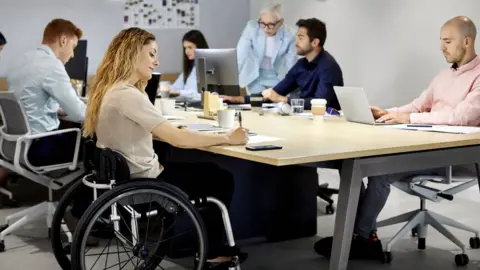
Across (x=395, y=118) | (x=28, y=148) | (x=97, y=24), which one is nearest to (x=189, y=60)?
(x=97, y=24)

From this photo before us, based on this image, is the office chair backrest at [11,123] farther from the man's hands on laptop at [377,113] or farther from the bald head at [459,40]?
the bald head at [459,40]

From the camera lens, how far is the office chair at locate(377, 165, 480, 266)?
374cm

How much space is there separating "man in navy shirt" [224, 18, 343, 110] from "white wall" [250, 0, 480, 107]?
1.26m

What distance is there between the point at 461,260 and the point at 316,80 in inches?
64.6

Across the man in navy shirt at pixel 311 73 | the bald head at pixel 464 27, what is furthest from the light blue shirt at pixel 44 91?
the bald head at pixel 464 27

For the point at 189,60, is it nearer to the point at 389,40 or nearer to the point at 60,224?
the point at 389,40

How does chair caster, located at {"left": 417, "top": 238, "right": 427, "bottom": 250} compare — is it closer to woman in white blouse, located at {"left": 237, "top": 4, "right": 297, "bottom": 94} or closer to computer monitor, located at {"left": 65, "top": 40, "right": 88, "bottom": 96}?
woman in white blouse, located at {"left": 237, "top": 4, "right": 297, "bottom": 94}

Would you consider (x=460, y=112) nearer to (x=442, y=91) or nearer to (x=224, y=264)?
(x=442, y=91)

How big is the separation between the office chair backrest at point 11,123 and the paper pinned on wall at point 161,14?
A: 135 inches

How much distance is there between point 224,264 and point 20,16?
4423 mm

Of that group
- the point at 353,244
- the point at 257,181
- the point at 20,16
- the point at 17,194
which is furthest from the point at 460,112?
the point at 20,16

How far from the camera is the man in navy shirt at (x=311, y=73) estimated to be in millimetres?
4762

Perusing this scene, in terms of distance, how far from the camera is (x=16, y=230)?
4.46 m

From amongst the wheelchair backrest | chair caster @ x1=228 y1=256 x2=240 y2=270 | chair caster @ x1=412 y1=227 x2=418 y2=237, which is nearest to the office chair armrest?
the wheelchair backrest
